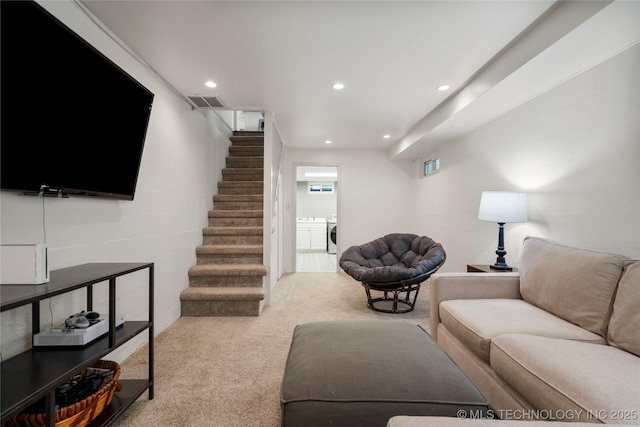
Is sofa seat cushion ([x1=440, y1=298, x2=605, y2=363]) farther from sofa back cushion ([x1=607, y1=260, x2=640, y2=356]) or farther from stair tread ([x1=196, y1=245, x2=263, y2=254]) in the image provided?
stair tread ([x1=196, y1=245, x2=263, y2=254])

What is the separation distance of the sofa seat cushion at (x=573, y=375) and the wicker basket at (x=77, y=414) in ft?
6.12

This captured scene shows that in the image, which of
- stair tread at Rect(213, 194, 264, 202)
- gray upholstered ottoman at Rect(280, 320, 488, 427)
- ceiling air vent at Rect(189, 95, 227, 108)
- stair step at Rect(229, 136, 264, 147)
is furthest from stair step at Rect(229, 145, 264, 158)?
gray upholstered ottoman at Rect(280, 320, 488, 427)

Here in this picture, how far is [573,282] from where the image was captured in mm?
1618

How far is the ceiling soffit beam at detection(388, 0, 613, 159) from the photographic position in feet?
5.11

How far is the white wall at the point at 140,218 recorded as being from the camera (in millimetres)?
1428

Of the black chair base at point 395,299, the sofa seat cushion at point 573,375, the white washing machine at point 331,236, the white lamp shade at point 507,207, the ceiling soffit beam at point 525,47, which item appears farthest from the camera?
the white washing machine at point 331,236

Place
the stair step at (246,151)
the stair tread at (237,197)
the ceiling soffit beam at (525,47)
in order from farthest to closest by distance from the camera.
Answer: the stair step at (246,151)
the stair tread at (237,197)
the ceiling soffit beam at (525,47)

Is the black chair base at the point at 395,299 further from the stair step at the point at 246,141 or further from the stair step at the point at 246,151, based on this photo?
the stair step at the point at 246,141

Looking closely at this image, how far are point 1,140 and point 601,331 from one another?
281 cm

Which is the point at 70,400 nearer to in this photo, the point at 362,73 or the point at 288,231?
the point at 362,73

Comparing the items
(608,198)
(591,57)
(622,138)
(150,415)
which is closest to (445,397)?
(150,415)

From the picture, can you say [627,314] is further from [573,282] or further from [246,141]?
[246,141]

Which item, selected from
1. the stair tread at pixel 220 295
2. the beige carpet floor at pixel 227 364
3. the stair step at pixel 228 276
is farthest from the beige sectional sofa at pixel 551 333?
the stair step at pixel 228 276

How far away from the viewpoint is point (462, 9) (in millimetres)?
1681
